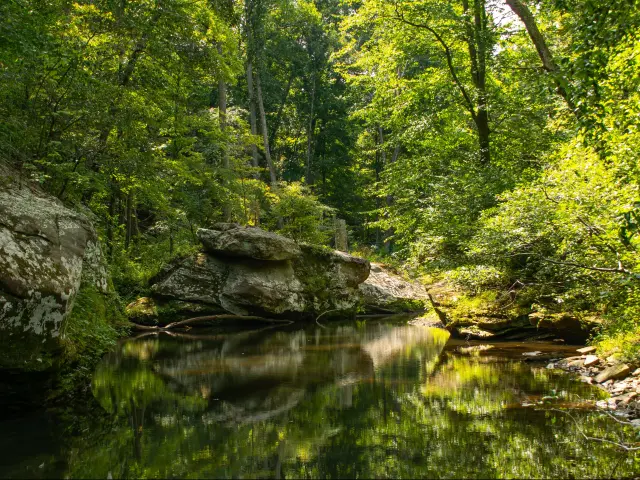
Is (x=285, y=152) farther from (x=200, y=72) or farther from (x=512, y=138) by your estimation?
(x=512, y=138)

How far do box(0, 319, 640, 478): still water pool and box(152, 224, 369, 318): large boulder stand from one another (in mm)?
6299

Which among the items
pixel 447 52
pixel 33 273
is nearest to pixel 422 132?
pixel 447 52

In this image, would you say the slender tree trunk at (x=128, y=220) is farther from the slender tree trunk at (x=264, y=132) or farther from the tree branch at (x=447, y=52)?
the tree branch at (x=447, y=52)

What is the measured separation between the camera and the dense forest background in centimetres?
598

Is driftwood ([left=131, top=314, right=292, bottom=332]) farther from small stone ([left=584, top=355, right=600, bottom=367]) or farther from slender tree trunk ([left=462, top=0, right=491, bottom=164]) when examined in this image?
small stone ([left=584, top=355, right=600, bottom=367])

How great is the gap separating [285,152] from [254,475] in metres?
30.4

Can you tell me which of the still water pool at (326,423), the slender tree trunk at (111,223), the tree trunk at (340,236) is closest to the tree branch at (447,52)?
the still water pool at (326,423)

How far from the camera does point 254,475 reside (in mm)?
4258

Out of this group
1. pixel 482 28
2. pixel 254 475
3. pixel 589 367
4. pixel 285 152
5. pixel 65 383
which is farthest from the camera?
pixel 285 152

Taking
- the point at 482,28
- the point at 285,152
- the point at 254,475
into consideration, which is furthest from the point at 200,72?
the point at 285,152

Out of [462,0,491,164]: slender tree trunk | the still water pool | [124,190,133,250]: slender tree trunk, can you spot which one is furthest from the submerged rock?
[124,190,133,250]: slender tree trunk

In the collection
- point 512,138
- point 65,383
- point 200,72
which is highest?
point 200,72

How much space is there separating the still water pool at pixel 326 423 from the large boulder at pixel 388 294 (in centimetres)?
1022

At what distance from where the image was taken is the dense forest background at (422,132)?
236 inches
